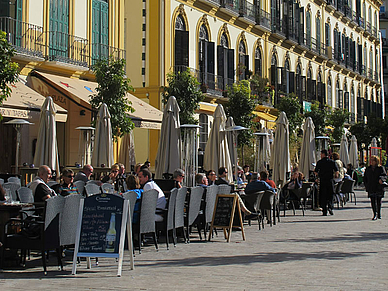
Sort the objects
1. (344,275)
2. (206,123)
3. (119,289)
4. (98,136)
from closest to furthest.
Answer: (119,289) < (344,275) < (98,136) < (206,123)

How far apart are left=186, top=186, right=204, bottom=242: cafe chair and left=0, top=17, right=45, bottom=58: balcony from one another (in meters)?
10.3

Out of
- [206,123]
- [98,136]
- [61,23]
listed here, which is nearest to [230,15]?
[206,123]

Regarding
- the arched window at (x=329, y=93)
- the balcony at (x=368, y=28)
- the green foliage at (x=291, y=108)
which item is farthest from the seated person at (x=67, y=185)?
the balcony at (x=368, y=28)

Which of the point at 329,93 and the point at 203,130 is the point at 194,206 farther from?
the point at 329,93

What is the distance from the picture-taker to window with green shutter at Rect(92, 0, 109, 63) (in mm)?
24484

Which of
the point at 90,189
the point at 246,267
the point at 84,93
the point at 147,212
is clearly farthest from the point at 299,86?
the point at 246,267

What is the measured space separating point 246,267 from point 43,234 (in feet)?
8.93

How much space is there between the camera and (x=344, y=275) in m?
8.38

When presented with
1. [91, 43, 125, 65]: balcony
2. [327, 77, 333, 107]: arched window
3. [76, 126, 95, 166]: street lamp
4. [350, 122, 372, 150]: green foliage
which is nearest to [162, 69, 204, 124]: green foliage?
[91, 43, 125, 65]: balcony

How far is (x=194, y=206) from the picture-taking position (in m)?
12.3

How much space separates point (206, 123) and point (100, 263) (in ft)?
75.5

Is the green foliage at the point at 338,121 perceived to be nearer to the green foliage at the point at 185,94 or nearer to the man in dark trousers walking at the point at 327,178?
the green foliage at the point at 185,94

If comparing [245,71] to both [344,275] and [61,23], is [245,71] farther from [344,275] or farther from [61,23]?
[344,275]

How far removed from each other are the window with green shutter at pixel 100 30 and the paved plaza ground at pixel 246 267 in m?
12.8
